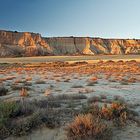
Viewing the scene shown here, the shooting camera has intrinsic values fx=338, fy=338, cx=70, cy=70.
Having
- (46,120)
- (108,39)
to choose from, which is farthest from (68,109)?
(108,39)

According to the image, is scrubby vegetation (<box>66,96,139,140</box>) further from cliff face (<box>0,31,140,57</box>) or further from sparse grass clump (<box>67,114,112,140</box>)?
cliff face (<box>0,31,140,57</box>)

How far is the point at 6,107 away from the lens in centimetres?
915

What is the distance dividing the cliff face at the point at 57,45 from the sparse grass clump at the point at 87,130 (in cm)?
11598

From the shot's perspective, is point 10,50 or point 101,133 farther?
point 10,50

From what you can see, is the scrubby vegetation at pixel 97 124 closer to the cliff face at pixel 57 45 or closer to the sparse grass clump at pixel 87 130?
the sparse grass clump at pixel 87 130

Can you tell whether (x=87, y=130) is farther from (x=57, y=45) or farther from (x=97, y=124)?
(x=57, y=45)

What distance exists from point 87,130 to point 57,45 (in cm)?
14206

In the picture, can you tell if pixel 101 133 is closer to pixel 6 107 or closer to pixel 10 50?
pixel 6 107

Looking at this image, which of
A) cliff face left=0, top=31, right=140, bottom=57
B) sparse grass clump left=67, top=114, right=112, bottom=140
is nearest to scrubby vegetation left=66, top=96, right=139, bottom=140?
sparse grass clump left=67, top=114, right=112, bottom=140

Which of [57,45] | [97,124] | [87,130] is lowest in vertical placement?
[57,45]

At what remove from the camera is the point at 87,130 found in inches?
304

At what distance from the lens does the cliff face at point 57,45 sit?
424 feet

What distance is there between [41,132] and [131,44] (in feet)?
525

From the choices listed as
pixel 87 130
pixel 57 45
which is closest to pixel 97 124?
pixel 87 130
